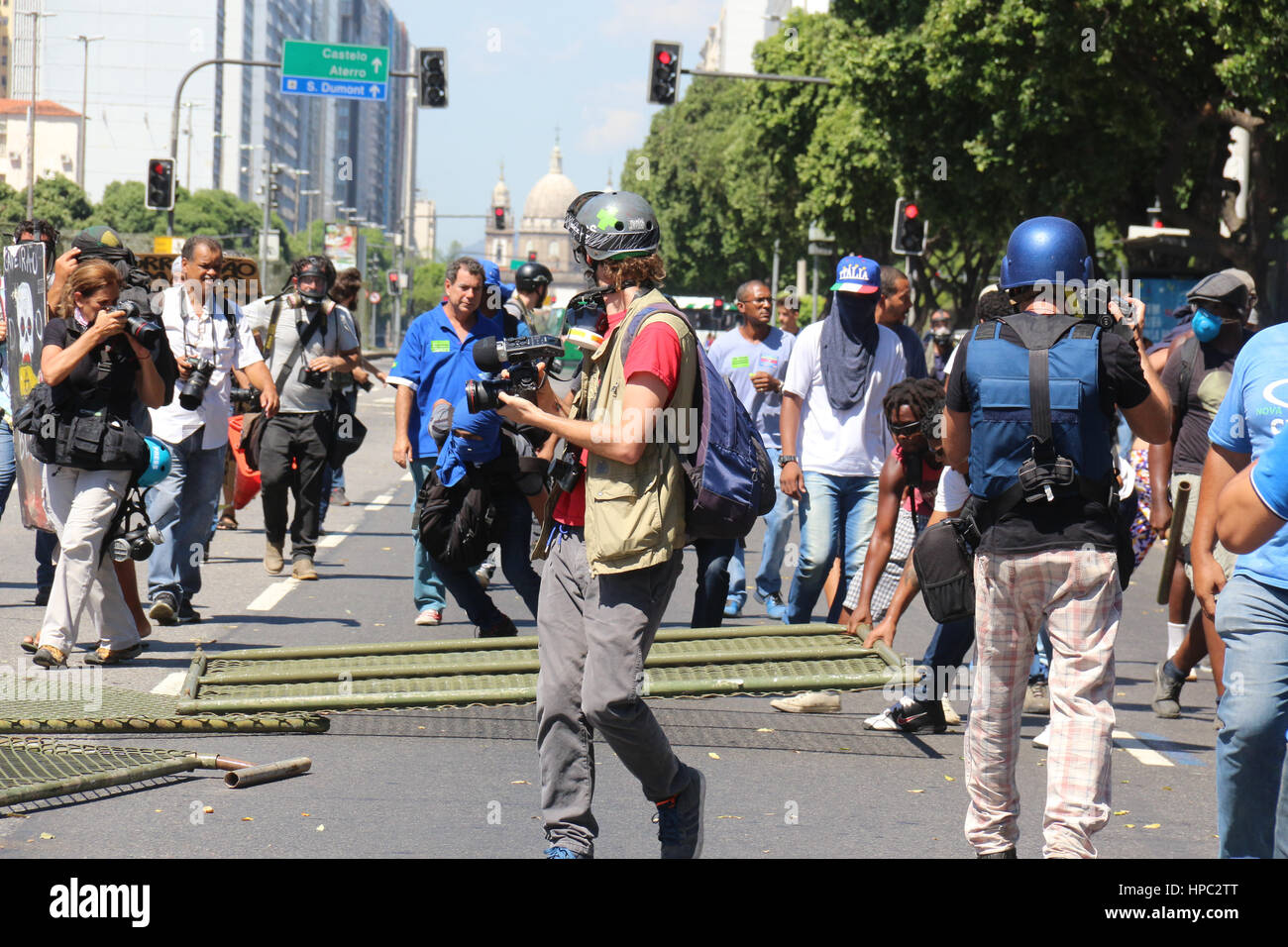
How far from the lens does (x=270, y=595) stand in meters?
10.6

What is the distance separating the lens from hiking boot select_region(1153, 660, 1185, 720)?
7891 millimetres

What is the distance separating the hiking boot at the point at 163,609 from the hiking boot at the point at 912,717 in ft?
12.9

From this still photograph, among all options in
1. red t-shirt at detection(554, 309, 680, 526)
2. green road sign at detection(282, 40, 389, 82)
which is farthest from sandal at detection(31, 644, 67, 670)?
green road sign at detection(282, 40, 389, 82)

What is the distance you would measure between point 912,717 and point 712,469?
2.92 metres

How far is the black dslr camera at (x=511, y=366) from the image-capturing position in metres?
4.67

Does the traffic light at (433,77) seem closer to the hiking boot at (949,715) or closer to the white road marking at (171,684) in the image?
the white road marking at (171,684)

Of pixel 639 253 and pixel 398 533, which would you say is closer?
pixel 639 253

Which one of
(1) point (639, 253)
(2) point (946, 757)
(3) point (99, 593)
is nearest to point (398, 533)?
(3) point (99, 593)

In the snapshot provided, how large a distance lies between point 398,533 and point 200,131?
12900cm

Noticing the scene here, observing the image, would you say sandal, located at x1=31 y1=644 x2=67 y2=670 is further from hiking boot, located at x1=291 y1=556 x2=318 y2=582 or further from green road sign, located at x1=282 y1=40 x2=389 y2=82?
→ green road sign, located at x1=282 y1=40 x2=389 y2=82

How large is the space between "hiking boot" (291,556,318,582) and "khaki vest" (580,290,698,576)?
22.7ft
